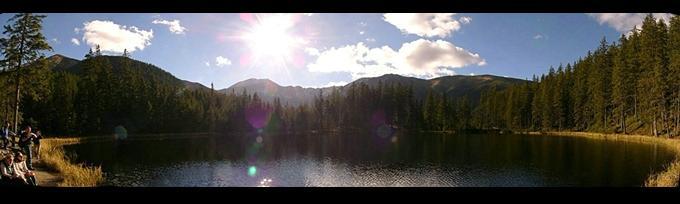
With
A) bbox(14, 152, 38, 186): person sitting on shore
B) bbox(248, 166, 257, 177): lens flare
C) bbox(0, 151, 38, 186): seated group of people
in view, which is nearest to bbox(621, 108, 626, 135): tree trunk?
bbox(248, 166, 257, 177): lens flare

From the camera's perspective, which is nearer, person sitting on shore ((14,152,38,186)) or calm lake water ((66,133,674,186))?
person sitting on shore ((14,152,38,186))

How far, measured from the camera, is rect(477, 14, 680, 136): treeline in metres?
56.1

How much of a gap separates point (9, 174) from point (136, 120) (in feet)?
282

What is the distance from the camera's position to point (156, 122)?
9788 centimetres

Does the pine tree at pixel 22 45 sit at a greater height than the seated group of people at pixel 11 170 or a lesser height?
greater
